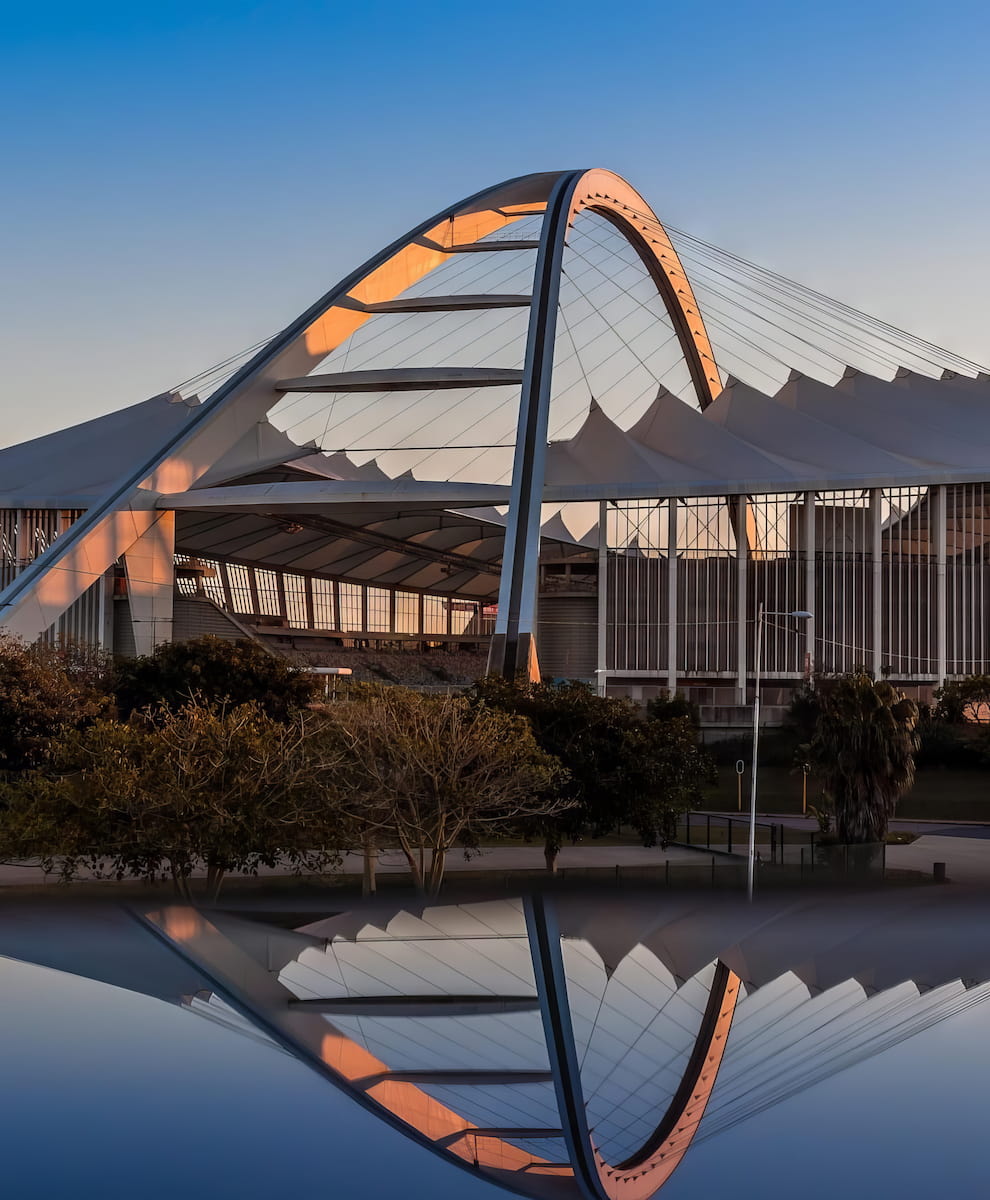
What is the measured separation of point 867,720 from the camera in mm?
33500

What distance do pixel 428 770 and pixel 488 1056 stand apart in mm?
11717

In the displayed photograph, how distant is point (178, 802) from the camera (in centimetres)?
2420

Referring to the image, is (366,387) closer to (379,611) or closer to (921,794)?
(921,794)

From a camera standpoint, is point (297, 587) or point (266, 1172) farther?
point (297, 587)

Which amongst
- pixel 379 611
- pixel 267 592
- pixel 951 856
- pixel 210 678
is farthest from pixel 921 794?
pixel 379 611

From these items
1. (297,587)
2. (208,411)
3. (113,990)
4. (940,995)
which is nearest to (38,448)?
(208,411)

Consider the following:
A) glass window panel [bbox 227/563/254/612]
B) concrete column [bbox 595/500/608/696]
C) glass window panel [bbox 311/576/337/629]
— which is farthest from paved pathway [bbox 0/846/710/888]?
glass window panel [bbox 311/576/337/629]

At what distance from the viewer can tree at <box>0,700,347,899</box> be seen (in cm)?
2456

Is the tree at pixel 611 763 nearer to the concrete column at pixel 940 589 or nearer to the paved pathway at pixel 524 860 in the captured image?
the paved pathway at pixel 524 860

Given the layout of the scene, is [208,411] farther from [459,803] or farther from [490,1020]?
[490,1020]

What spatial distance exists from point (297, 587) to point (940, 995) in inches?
2444

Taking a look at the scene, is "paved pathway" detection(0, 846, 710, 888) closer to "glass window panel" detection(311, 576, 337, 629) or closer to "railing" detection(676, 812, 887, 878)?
"railing" detection(676, 812, 887, 878)

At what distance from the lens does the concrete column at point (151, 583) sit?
4800cm

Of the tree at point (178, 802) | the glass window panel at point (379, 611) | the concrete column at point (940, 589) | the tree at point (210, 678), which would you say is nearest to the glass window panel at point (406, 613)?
the glass window panel at point (379, 611)
